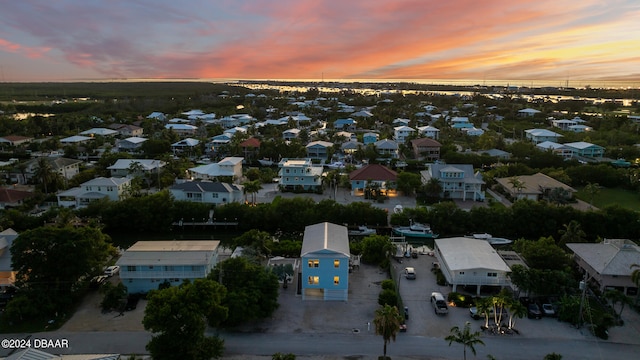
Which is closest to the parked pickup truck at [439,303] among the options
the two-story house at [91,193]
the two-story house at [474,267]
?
the two-story house at [474,267]

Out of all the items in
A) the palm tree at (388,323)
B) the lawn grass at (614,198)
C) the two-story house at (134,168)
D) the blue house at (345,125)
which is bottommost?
the lawn grass at (614,198)

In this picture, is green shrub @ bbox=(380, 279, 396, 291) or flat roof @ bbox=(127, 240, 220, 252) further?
flat roof @ bbox=(127, 240, 220, 252)

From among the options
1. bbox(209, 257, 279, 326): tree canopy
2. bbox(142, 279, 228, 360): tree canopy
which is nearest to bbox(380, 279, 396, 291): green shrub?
bbox(209, 257, 279, 326): tree canopy

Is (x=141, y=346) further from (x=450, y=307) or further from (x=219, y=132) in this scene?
(x=219, y=132)

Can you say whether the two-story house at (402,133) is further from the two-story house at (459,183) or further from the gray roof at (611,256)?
the gray roof at (611,256)

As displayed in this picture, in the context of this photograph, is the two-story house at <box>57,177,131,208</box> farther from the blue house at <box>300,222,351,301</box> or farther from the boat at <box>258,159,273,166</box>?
the blue house at <box>300,222,351,301</box>

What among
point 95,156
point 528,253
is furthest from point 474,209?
point 95,156

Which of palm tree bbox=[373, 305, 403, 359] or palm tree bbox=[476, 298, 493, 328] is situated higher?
palm tree bbox=[373, 305, 403, 359]

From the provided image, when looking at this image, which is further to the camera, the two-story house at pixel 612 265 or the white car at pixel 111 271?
the white car at pixel 111 271

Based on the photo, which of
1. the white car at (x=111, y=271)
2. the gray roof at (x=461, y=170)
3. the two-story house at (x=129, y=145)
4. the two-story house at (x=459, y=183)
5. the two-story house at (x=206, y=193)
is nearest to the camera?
the white car at (x=111, y=271)
